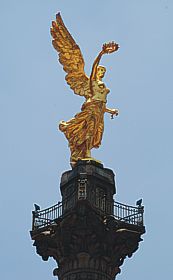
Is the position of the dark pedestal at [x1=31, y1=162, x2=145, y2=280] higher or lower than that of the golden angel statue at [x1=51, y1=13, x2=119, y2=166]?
lower

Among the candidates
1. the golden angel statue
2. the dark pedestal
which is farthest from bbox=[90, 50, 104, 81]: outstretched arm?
the dark pedestal

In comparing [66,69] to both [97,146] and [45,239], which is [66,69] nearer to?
[97,146]

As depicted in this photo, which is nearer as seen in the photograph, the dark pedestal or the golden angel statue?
the dark pedestal

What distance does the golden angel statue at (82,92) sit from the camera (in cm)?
6481

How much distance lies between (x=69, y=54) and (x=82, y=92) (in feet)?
7.49

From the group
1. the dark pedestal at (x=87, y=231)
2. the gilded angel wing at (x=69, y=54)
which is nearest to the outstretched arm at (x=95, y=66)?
the gilded angel wing at (x=69, y=54)

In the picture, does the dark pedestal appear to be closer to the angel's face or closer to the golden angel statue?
the golden angel statue

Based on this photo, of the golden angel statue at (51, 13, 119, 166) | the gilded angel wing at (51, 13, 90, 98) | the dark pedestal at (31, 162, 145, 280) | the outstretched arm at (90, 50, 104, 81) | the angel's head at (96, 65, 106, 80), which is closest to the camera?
the dark pedestal at (31, 162, 145, 280)

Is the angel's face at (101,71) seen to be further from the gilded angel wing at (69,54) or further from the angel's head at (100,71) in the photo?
the gilded angel wing at (69,54)

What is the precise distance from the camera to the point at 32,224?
6325 cm

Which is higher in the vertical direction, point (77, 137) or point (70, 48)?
point (70, 48)

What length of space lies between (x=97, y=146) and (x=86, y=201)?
13.7 ft

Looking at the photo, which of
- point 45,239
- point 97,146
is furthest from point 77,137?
point 45,239

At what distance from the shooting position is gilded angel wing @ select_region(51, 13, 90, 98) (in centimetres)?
6681
